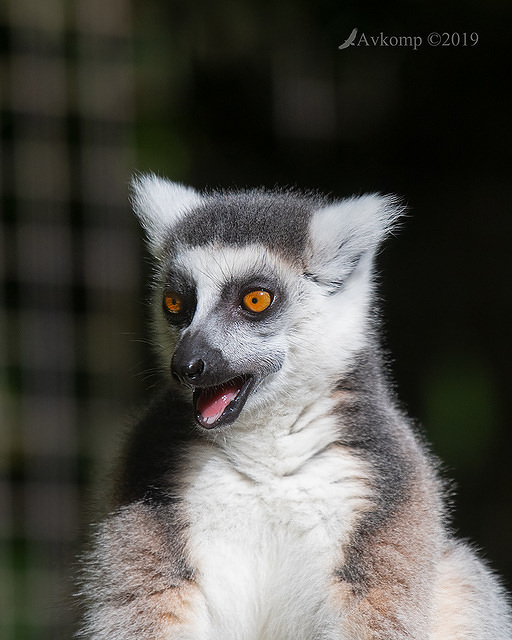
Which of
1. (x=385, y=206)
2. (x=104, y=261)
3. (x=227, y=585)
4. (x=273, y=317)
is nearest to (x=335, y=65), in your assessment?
(x=104, y=261)

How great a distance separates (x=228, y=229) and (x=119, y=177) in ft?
8.62

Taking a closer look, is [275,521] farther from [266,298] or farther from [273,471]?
[266,298]

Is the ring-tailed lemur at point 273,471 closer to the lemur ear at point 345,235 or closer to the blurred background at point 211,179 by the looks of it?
the lemur ear at point 345,235

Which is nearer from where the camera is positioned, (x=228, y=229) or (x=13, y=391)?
(x=228, y=229)

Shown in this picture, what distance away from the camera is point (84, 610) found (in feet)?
8.80

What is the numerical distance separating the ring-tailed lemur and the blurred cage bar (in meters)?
2.43

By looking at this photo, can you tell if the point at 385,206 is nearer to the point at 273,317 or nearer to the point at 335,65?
the point at 273,317

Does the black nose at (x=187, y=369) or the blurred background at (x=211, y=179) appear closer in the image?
the black nose at (x=187, y=369)

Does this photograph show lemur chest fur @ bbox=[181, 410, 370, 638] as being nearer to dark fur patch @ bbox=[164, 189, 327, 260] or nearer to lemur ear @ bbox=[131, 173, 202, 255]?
dark fur patch @ bbox=[164, 189, 327, 260]

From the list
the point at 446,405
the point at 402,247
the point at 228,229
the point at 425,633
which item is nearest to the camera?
the point at 425,633

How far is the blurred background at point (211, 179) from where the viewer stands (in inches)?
198

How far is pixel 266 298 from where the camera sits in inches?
101

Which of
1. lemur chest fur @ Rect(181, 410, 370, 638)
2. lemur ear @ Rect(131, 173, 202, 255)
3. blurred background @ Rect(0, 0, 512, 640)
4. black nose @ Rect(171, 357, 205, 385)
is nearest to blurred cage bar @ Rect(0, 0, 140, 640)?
blurred background @ Rect(0, 0, 512, 640)

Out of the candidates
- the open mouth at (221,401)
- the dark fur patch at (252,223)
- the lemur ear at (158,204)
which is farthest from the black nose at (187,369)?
the lemur ear at (158,204)
